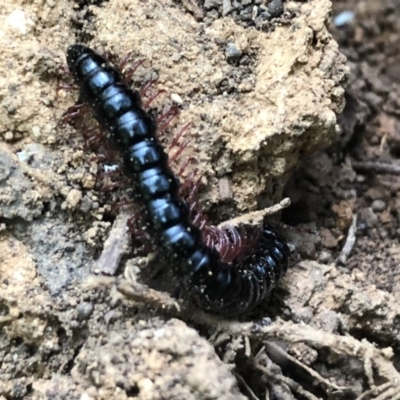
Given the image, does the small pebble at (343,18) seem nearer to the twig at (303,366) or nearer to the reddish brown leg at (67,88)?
the reddish brown leg at (67,88)

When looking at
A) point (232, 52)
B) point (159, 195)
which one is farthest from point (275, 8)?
point (159, 195)

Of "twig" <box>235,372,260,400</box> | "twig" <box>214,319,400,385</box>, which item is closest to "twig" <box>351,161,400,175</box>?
"twig" <box>214,319,400,385</box>

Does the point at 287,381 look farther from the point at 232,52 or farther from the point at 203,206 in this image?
the point at 232,52

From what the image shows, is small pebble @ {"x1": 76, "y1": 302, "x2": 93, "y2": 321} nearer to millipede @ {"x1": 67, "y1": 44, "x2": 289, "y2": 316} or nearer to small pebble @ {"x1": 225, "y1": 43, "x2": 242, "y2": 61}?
millipede @ {"x1": 67, "y1": 44, "x2": 289, "y2": 316}

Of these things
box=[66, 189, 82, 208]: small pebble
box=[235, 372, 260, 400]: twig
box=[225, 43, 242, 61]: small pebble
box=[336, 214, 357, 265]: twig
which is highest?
box=[225, 43, 242, 61]: small pebble

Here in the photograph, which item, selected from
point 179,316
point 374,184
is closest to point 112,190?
point 179,316

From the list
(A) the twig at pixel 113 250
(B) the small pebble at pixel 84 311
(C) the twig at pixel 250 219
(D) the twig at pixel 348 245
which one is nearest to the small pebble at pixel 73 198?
(A) the twig at pixel 113 250
